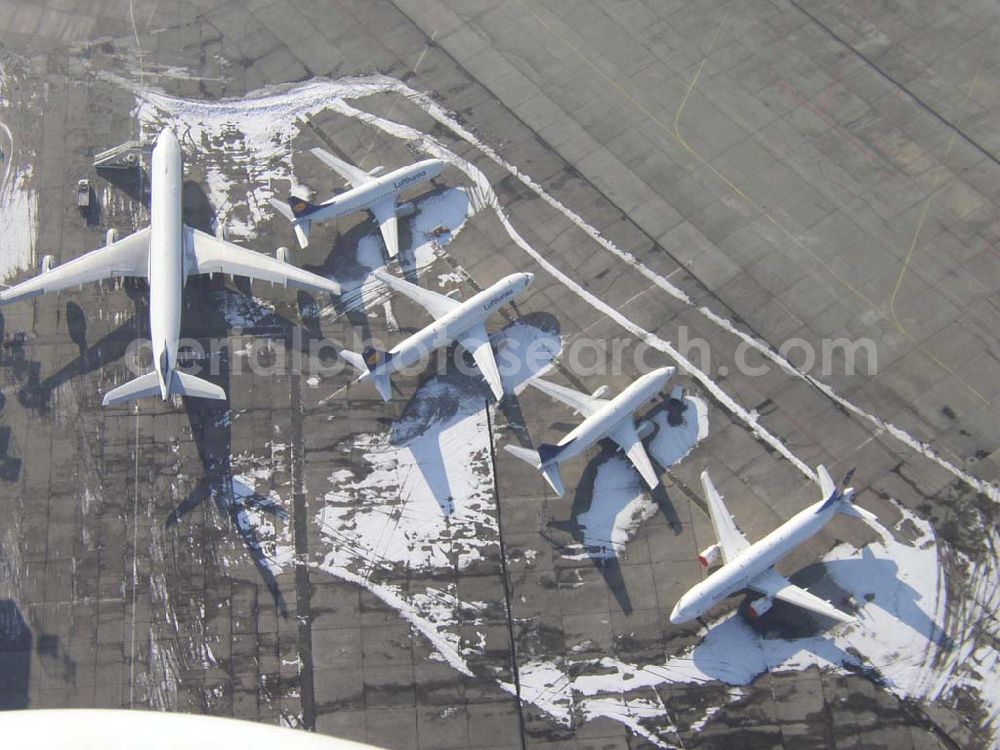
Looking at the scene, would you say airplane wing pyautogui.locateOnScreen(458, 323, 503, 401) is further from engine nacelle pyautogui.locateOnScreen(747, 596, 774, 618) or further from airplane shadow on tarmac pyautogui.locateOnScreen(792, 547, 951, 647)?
airplane shadow on tarmac pyautogui.locateOnScreen(792, 547, 951, 647)

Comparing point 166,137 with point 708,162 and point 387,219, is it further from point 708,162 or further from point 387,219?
point 708,162

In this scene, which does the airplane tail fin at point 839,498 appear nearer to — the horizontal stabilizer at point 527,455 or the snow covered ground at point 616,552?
the snow covered ground at point 616,552

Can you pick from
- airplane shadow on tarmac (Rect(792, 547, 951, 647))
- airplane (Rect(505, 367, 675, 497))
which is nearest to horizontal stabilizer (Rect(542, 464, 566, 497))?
airplane (Rect(505, 367, 675, 497))

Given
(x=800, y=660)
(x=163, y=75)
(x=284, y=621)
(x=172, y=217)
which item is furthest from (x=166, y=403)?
(x=800, y=660)

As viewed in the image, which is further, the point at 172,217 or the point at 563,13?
the point at 563,13

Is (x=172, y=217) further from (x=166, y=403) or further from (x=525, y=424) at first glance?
(x=525, y=424)

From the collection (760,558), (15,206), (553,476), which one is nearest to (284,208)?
(15,206)
